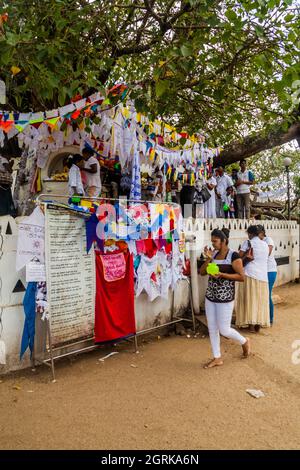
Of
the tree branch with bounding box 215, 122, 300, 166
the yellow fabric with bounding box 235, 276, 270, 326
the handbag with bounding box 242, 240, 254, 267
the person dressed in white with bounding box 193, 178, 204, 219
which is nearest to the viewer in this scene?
the handbag with bounding box 242, 240, 254, 267

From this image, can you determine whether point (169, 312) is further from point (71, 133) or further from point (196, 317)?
point (71, 133)

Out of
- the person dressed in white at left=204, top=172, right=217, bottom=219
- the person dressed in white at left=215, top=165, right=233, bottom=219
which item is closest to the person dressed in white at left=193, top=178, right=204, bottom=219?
the person dressed in white at left=204, top=172, right=217, bottom=219

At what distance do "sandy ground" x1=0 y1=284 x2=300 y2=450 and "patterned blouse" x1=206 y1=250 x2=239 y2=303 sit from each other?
0.88 meters

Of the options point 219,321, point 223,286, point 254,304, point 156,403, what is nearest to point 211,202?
point 254,304

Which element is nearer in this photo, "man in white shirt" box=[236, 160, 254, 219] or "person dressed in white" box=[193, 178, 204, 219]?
"person dressed in white" box=[193, 178, 204, 219]

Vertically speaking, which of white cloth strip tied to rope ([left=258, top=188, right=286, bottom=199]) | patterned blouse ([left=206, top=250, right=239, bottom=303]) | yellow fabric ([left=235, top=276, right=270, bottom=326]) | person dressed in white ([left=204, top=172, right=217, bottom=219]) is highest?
white cloth strip tied to rope ([left=258, top=188, right=286, bottom=199])

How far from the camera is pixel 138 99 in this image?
4.09 meters

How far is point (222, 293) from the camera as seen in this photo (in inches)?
182

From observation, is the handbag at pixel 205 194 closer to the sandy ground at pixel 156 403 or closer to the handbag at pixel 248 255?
the handbag at pixel 248 255

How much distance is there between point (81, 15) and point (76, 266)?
3165 millimetres

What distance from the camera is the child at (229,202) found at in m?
10.7

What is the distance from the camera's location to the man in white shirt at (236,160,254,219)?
10758mm

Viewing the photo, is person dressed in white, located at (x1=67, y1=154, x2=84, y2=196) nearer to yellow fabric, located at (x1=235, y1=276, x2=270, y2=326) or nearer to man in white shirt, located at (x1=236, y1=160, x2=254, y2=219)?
yellow fabric, located at (x1=235, y1=276, x2=270, y2=326)
